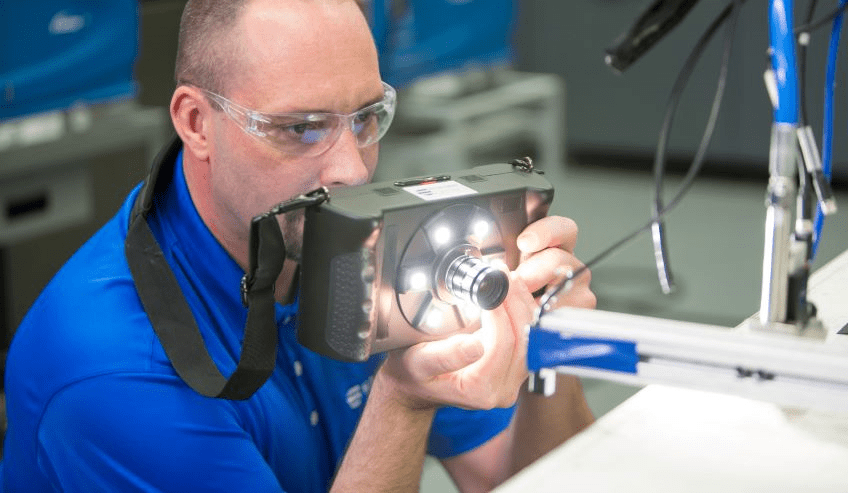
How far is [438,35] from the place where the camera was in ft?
11.3

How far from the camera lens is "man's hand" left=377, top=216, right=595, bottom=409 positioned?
99 cm

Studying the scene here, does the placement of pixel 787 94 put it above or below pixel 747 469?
above

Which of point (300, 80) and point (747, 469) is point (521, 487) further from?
point (300, 80)

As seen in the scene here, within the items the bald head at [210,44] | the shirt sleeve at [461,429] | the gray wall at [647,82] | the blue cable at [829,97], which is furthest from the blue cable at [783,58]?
the gray wall at [647,82]

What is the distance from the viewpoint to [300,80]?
1.17m

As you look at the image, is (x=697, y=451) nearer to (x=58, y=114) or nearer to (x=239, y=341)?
(x=239, y=341)

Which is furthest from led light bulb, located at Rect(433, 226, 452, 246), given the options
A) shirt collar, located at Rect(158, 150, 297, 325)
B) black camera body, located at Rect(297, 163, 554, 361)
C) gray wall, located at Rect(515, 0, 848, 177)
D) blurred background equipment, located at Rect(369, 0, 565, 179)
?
gray wall, located at Rect(515, 0, 848, 177)

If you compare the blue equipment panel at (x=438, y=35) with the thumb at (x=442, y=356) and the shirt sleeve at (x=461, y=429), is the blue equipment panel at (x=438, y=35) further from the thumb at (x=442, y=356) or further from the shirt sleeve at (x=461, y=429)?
the thumb at (x=442, y=356)

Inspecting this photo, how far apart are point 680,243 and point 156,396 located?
3.06 m

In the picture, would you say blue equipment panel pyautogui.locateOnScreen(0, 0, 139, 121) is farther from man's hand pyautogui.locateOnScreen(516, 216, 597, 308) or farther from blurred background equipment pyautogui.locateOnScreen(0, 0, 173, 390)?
man's hand pyautogui.locateOnScreen(516, 216, 597, 308)

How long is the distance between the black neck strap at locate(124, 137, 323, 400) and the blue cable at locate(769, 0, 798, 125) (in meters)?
0.37

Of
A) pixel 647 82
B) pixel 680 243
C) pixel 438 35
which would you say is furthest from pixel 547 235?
pixel 647 82

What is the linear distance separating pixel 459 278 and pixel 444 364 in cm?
8

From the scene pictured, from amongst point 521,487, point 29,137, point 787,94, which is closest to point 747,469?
point 521,487
